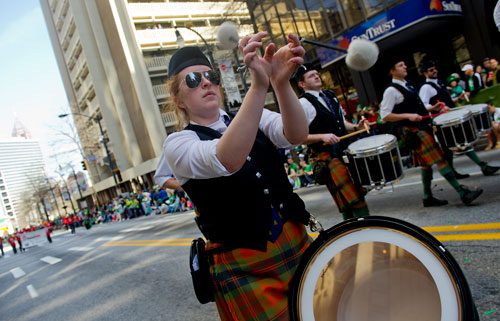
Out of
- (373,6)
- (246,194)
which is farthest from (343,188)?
(373,6)

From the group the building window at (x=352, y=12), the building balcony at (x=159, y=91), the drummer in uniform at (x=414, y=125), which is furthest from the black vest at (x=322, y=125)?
the building balcony at (x=159, y=91)

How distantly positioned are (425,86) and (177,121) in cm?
514

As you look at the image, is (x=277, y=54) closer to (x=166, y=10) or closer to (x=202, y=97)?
(x=202, y=97)

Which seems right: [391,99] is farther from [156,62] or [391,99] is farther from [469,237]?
[156,62]

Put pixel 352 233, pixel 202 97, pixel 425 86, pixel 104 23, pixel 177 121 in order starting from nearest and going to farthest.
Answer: pixel 352 233 < pixel 202 97 < pixel 177 121 < pixel 425 86 < pixel 104 23

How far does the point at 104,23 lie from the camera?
38.2 meters

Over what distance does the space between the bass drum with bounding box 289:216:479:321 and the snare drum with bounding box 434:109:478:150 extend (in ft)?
12.9

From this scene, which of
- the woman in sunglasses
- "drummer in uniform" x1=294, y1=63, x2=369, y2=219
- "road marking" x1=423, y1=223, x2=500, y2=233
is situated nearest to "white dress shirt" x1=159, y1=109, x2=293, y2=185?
the woman in sunglasses

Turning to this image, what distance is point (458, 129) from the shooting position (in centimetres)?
455

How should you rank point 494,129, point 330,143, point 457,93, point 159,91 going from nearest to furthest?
1. point 330,143
2. point 494,129
3. point 457,93
4. point 159,91

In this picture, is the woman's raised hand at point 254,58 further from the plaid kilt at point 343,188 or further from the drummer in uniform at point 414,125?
the drummer in uniform at point 414,125

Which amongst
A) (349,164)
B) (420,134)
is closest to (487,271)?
(349,164)

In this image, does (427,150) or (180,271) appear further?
(180,271)

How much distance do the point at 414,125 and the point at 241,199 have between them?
383 centimetres
